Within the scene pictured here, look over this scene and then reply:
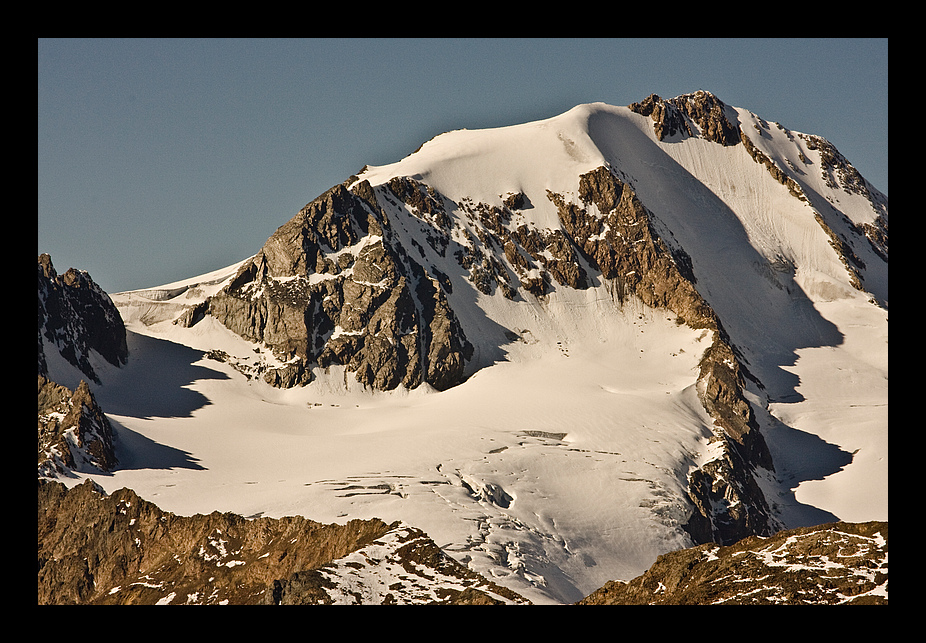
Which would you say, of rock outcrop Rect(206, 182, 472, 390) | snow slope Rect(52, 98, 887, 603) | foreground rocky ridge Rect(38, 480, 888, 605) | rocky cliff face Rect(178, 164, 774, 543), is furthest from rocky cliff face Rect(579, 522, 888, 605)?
rock outcrop Rect(206, 182, 472, 390)

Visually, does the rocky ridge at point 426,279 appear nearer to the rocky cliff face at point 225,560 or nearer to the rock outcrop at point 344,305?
the rock outcrop at point 344,305

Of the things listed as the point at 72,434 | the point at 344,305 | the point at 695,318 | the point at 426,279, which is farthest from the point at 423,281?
the point at 72,434

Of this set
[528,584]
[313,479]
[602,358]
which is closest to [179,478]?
[313,479]

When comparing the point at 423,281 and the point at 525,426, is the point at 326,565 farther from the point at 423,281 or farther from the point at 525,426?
the point at 423,281

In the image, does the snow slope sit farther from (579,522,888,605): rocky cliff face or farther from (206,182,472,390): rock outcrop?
(579,522,888,605): rocky cliff face

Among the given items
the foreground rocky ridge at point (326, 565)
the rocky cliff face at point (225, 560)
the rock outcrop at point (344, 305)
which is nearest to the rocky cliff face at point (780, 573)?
the foreground rocky ridge at point (326, 565)

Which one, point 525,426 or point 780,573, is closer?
point 780,573
